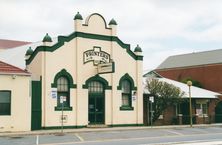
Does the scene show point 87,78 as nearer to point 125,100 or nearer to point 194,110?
point 125,100

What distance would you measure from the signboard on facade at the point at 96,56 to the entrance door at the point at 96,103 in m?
1.74

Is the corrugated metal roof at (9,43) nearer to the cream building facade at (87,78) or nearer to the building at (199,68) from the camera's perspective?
the building at (199,68)

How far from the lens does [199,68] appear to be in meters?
59.2

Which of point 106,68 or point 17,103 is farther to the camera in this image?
point 106,68

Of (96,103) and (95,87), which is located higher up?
(95,87)

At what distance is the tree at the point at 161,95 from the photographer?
121 feet

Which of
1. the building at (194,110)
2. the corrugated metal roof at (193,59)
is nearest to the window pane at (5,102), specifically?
the building at (194,110)

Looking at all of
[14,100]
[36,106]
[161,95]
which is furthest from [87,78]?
[161,95]

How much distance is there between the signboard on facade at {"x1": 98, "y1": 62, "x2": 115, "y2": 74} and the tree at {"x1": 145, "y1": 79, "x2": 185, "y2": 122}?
6.12m

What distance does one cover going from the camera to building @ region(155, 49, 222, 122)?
2216 inches

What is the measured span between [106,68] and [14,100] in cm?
737

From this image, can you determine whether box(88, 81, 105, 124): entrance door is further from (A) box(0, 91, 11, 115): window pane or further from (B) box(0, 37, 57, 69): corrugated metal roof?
A: (A) box(0, 91, 11, 115): window pane

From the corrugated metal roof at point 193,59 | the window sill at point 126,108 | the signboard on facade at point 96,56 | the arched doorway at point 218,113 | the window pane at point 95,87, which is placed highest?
the corrugated metal roof at point 193,59

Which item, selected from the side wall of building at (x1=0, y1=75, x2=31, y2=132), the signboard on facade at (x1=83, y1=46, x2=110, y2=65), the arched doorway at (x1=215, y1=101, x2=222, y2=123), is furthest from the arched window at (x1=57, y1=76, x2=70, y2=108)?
the arched doorway at (x1=215, y1=101, x2=222, y2=123)
